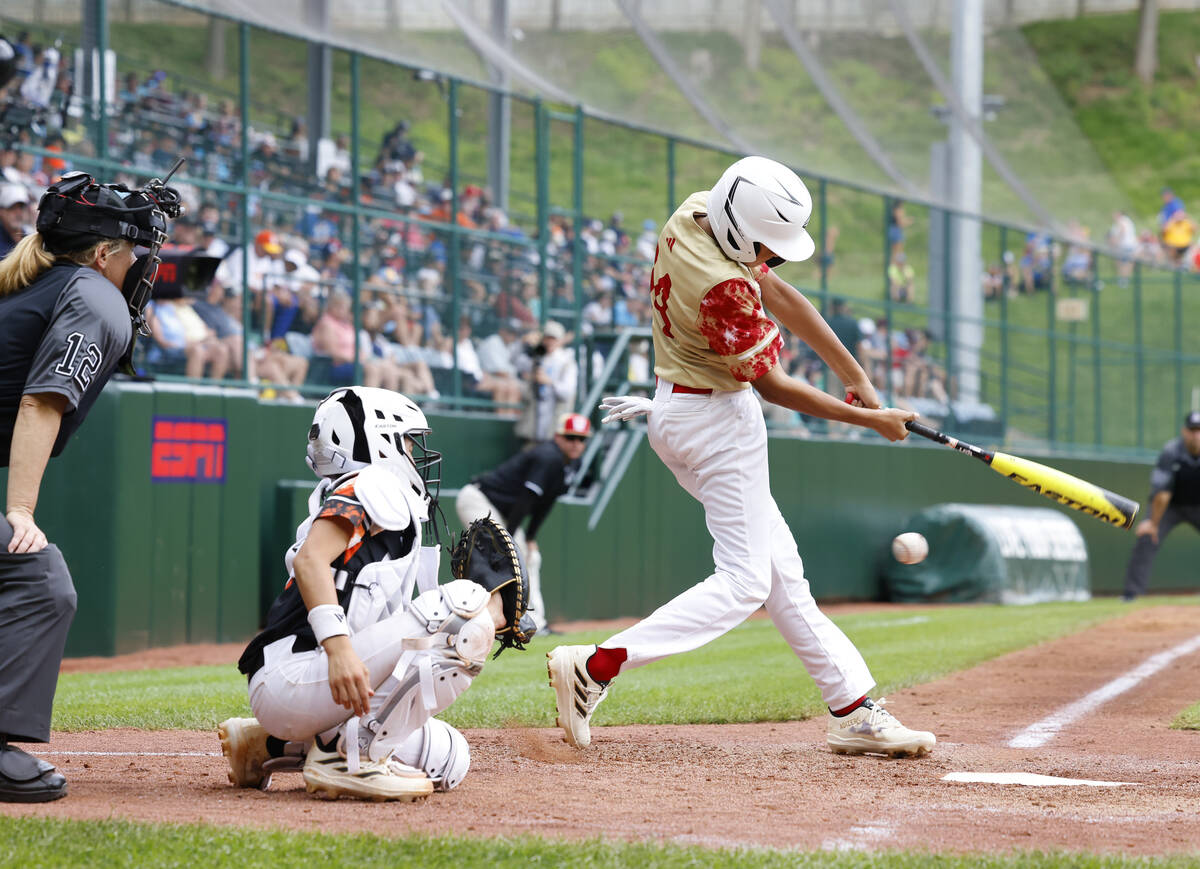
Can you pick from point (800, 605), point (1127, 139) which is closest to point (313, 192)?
point (800, 605)

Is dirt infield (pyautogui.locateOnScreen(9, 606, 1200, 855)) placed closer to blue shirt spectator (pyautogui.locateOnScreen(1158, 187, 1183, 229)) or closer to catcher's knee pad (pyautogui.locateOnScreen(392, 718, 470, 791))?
catcher's knee pad (pyautogui.locateOnScreen(392, 718, 470, 791))

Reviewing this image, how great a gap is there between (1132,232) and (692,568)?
26733 millimetres

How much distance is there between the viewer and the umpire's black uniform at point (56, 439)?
4.26 metres

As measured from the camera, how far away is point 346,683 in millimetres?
4141

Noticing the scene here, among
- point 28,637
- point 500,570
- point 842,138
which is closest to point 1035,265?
point 842,138

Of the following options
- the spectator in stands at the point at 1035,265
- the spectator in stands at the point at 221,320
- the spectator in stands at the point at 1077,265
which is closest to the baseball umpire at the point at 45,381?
the spectator in stands at the point at 221,320

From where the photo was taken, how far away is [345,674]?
4.13 metres

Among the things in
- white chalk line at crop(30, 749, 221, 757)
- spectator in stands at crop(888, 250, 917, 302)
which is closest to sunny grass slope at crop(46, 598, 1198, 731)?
white chalk line at crop(30, 749, 221, 757)

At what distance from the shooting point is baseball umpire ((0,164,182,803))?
425 cm

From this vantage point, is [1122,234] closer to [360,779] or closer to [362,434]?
[362,434]

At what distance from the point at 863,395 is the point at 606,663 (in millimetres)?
1416

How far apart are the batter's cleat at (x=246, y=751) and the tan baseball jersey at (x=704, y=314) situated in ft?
6.13

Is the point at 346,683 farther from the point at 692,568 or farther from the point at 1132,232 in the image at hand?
the point at 1132,232

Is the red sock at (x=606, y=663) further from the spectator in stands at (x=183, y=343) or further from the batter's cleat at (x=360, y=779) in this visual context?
the spectator in stands at (x=183, y=343)
